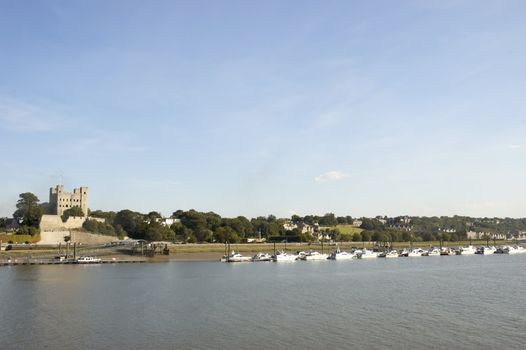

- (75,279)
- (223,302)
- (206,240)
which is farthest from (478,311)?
(206,240)

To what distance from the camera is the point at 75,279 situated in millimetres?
56438

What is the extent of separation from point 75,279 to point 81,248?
39354mm

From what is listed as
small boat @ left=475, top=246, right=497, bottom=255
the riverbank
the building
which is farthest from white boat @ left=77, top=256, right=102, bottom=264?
small boat @ left=475, top=246, right=497, bottom=255

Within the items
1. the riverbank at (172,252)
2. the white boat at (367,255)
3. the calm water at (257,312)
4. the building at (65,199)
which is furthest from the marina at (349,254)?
the building at (65,199)

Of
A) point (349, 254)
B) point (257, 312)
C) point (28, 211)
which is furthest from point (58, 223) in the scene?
point (257, 312)

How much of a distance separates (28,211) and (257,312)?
84700 millimetres

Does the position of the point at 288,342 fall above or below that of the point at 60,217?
below

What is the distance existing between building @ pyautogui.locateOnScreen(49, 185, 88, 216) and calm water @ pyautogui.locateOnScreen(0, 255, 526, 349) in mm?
79063

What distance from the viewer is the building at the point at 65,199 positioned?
136 m

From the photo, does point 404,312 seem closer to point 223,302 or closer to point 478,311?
point 478,311

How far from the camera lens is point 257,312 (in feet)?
119

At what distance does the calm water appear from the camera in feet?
92.2

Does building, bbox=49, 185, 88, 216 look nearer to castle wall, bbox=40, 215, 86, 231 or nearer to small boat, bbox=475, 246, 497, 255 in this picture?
castle wall, bbox=40, 215, 86, 231

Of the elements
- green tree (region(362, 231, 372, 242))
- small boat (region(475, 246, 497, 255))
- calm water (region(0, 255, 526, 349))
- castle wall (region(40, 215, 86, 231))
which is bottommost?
calm water (region(0, 255, 526, 349))
